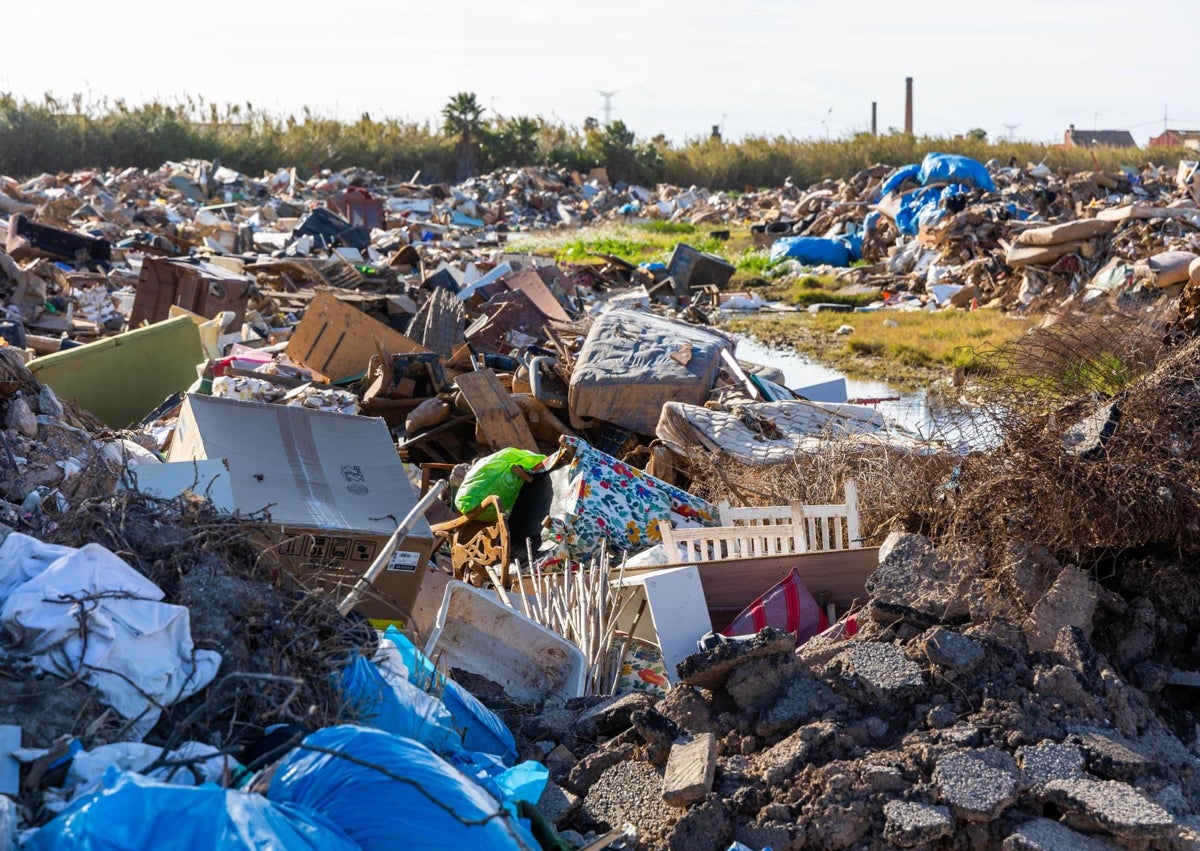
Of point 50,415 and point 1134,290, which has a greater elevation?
point 50,415

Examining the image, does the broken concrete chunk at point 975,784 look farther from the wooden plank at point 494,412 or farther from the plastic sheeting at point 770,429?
Answer: the wooden plank at point 494,412

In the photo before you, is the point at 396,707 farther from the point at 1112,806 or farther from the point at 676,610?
the point at 1112,806

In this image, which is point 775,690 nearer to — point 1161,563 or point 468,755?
point 468,755

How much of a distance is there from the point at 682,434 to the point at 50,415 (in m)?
3.41

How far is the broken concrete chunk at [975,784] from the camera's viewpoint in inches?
118

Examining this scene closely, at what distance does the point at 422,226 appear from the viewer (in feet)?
67.5

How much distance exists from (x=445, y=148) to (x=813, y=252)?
58.8 ft

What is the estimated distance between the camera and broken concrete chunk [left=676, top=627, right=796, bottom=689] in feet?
Result: 11.6

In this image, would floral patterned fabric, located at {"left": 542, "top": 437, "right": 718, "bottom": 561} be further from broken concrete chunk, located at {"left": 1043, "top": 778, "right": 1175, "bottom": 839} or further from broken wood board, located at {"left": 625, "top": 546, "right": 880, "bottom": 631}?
broken concrete chunk, located at {"left": 1043, "top": 778, "right": 1175, "bottom": 839}

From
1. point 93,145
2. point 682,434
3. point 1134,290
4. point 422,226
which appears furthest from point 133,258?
point 93,145

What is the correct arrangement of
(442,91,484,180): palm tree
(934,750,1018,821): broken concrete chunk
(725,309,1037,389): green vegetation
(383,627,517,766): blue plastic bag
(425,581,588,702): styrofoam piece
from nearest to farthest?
(934,750,1018,821): broken concrete chunk → (383,627,517,766): blue plastic bag → (425,581,588,702): styrofoam piece → (725,309,1037,389): green vegetation → (442,91,484,180): palm tree

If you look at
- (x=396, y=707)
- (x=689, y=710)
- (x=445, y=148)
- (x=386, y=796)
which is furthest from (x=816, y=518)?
(x=445, y=148)

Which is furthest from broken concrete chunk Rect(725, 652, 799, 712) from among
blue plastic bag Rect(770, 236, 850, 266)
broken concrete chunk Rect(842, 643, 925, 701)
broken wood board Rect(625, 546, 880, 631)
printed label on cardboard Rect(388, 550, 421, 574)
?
blue plastic bag Rect(770, 236, 850, 266)

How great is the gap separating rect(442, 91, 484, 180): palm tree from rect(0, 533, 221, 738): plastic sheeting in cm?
3266
